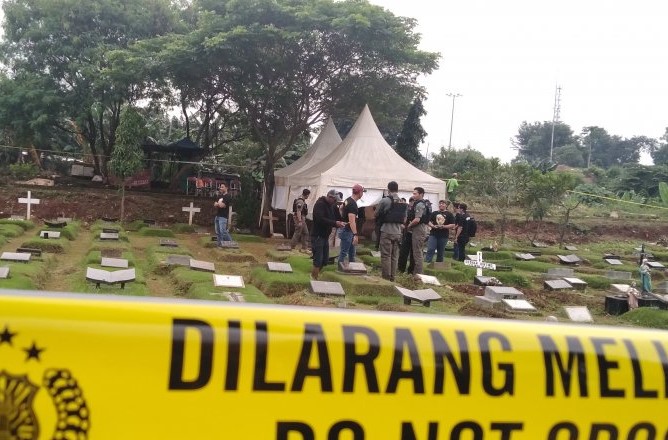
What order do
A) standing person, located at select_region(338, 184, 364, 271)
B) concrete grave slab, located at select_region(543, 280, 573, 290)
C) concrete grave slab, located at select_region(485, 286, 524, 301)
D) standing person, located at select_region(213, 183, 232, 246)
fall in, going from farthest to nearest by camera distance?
standing person, located at select_region(213, 183, 232, 246) → concrete grave slab, located at select_region(543, 280, 573, 290) → standing person, located at select_region(338, 184, 364, 271) → concrete grave slab, located at select_region(485, 286, 524, 301)

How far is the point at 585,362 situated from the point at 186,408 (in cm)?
121

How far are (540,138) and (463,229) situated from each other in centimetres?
5220

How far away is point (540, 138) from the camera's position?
65.1m

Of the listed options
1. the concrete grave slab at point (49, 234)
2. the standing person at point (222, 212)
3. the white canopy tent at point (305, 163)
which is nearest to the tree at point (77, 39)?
the white canopy tent at point (305, 163)

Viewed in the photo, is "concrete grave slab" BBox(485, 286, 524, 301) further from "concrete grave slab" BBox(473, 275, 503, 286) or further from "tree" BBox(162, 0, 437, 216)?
"tree" BBox(162, 0, 437, 216)

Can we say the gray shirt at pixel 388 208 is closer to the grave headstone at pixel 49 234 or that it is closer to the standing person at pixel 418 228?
the standing person at pixel 418 228

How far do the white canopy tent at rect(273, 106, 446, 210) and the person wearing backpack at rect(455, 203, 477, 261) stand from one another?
2815mm

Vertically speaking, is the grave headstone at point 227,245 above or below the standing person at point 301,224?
below

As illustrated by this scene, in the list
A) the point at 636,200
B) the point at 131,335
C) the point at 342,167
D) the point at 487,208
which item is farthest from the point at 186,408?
the point at 636,200

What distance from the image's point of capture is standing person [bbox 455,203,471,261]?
16016 millimetres

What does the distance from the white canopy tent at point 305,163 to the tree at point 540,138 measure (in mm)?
44428

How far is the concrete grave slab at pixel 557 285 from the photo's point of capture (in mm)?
12820

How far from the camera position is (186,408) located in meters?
1.80

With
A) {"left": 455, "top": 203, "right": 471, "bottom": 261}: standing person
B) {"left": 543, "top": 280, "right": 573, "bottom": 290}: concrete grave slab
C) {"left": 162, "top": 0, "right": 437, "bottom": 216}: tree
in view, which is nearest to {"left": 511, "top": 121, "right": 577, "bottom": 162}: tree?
{"left": 162, "top": 0, "right": 437, "bottom": 216}: tree
